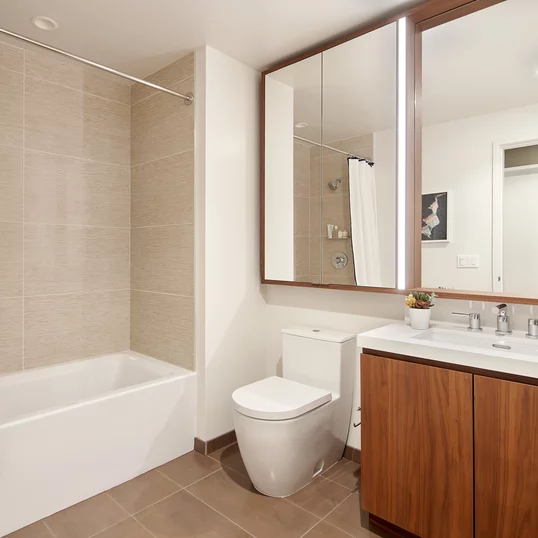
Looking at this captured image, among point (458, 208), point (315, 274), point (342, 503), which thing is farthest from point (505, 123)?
point (342, 503)

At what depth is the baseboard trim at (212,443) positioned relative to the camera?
242cm

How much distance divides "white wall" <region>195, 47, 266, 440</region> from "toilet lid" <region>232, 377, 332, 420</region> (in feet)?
1.31

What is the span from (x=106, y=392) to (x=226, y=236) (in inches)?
48.5

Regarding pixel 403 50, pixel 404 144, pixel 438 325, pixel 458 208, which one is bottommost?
pixel 438 325

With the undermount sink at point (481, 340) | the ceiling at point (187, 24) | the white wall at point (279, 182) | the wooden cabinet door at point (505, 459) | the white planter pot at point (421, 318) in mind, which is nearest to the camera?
the wooden cabinet door at point (505, 459)

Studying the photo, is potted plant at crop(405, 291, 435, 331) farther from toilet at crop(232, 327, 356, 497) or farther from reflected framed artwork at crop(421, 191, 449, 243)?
toilet at crop(232, 327, 356, 497)

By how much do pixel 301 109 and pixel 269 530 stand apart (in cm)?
220

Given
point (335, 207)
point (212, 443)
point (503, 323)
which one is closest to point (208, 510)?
point (212, 443)

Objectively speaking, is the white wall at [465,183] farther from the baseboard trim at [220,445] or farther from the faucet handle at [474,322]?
the baseboard trim at [220,445]

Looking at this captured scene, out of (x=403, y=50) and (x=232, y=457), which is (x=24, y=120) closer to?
(x=403, y=50)

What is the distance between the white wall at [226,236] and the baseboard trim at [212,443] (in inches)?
1.1

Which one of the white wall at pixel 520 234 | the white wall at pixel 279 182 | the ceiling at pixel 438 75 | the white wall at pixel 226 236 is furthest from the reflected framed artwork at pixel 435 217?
the white wall at pixel 226 236

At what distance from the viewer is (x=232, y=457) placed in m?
2.38

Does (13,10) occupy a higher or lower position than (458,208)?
higher
